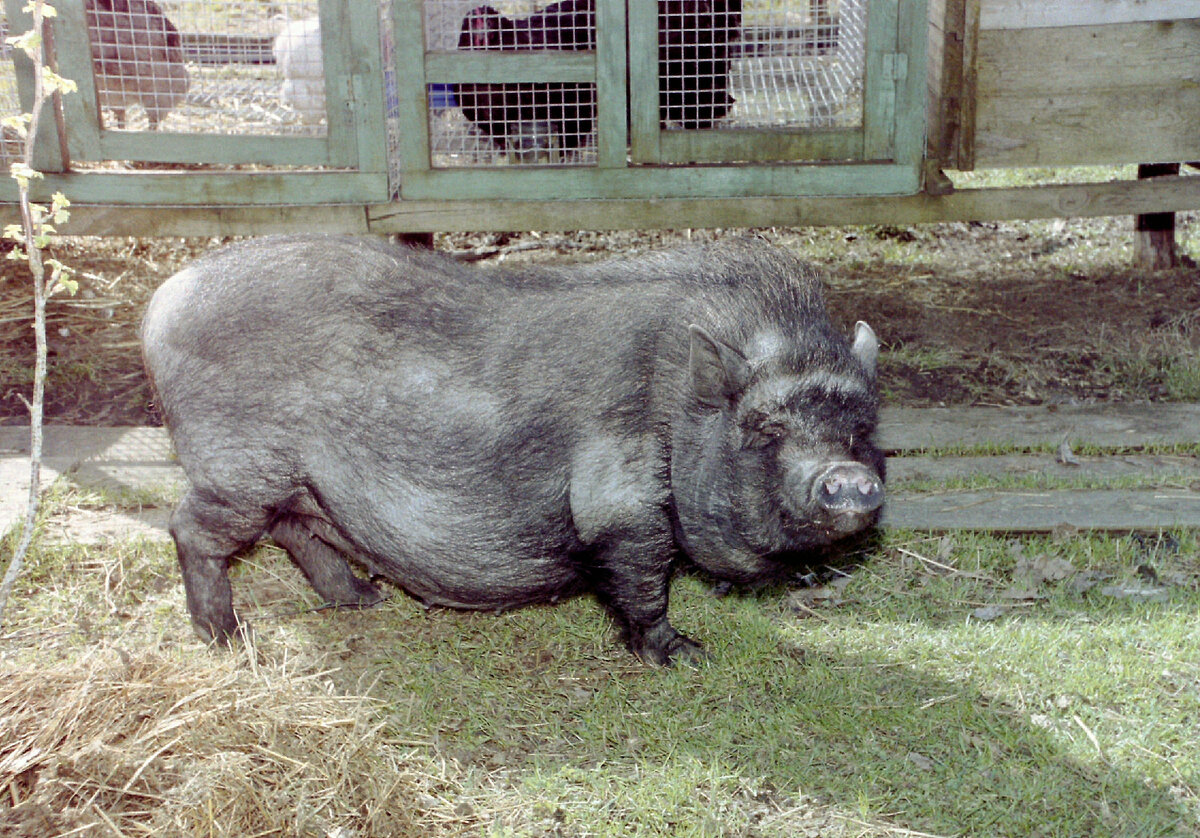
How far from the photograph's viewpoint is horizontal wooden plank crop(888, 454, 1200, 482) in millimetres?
5020

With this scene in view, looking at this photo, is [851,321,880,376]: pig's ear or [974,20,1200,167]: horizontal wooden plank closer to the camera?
[851,321,880,376]: pig's ear

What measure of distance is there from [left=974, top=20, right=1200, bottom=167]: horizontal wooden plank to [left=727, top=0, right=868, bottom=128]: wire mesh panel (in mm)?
665

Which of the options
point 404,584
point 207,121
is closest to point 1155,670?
point 404,584

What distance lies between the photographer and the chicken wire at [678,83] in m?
5.75

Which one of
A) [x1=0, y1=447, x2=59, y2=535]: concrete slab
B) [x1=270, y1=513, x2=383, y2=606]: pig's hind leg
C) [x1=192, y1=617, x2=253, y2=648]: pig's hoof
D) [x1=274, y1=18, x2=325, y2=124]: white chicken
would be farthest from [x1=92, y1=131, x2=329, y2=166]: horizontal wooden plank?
[x1=192, y1=617, x2=253, y2=648]: pig's hoof

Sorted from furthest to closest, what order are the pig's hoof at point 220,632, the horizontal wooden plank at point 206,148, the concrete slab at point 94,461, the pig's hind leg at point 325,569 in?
the horizontal wooden plank at point 206,148 → the concrete slab at point 94,461 → the pig's hind leg at point 325,569 → the pig's hoof at point 220,632

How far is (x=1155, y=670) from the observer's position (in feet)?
12.8

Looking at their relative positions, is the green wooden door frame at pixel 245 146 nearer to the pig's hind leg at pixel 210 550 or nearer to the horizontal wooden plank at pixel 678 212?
the horizontal wooden plank at pixel 678 212

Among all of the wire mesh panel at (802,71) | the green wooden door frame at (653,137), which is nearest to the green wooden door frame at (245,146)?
the green wooden door frame at (653,137)

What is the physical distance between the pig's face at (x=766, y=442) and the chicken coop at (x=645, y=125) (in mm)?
2162

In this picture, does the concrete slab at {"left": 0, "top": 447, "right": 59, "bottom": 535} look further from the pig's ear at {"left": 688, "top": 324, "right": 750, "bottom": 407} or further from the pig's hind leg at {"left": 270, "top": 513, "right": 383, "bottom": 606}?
the pig's ear at {"left": 688, "top": 324, "right": 750, "bottom": 407}

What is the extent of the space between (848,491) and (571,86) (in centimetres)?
348

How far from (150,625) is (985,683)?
2.78 meters

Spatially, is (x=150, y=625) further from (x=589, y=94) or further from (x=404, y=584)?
(x=589, y=94)
